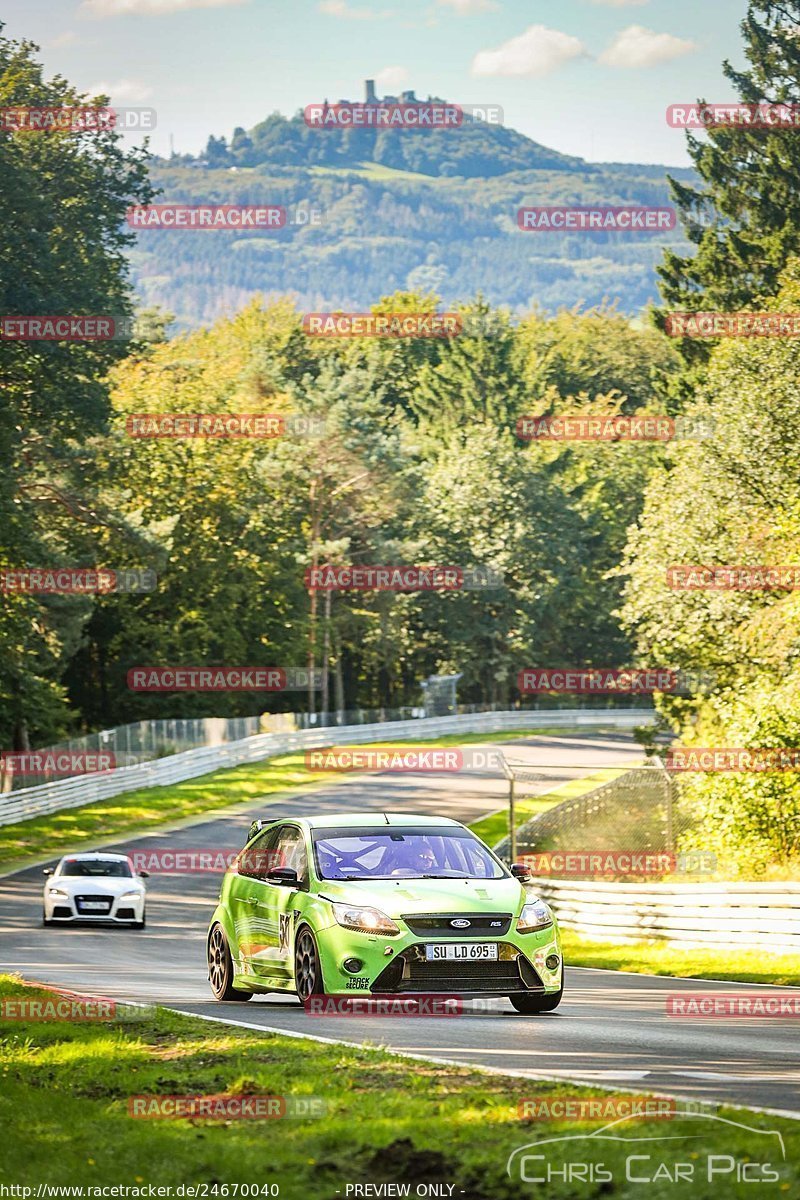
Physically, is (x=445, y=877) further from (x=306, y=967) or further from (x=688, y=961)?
(x=688, y=961)

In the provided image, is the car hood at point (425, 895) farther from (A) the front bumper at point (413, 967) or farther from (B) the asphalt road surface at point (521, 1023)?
(B) the asphalt road surface at point (521, 1023)

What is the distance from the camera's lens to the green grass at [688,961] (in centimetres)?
2003

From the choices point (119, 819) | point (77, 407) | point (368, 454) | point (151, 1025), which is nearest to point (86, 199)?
point (77, 407)

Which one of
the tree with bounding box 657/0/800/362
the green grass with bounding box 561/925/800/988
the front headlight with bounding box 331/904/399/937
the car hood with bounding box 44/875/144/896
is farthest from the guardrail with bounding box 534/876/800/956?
the tree with bounding box 657/0/800/362

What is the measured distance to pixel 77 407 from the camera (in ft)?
153

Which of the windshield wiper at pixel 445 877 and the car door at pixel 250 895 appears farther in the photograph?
the car door at pixel 250 895

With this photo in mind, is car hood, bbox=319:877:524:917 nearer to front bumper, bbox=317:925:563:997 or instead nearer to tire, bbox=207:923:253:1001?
front bumper, bbox=317:925:563:997

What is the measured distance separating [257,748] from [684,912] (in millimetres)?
46090

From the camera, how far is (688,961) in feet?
73.9

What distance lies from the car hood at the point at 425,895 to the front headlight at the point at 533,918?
0.27 ft

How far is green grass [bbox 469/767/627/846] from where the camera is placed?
160ft

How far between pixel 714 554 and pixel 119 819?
1946 centimetres

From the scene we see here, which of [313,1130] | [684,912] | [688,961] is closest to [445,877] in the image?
[313,1130]

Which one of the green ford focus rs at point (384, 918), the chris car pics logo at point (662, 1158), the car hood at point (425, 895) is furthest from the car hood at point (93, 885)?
the chris car pics logo at point (662, 1158)
